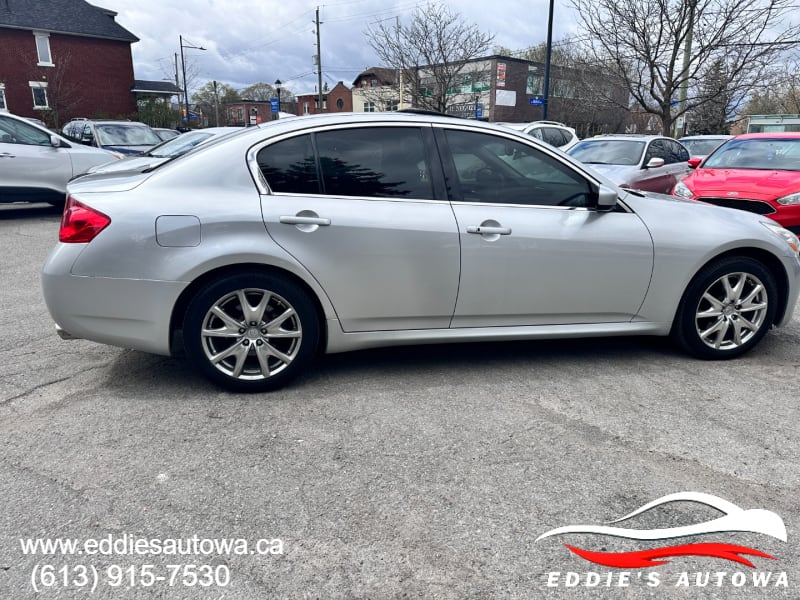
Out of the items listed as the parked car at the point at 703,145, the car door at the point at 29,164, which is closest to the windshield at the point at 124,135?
the car door at the point at 29,164

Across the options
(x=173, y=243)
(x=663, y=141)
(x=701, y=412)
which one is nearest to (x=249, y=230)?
(x=173, y=243)

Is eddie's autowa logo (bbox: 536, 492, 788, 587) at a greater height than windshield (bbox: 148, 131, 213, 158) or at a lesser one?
lesser

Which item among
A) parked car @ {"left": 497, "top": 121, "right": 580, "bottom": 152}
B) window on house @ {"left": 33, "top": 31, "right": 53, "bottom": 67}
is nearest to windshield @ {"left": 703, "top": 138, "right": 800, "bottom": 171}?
parked car @ {"left": 497, "top": 121, "right": 580, "bottom": 152}

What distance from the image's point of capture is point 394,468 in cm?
294

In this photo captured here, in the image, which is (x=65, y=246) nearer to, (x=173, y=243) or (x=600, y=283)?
(x=173, y=243)

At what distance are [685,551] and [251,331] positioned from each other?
2474 mm

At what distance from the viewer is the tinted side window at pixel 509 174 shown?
13.0 feet

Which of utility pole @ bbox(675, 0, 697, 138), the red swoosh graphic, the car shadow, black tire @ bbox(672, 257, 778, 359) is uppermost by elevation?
utility pole @ bbox(675, 0, 697, 138)

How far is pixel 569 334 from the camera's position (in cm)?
416

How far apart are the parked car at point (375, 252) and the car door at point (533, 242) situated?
10mm

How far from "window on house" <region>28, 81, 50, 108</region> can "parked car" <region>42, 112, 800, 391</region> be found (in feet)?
144

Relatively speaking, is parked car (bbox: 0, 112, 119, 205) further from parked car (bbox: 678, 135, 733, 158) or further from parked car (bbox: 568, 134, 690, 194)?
parked car (bbox: 678, 135, 733, 158)

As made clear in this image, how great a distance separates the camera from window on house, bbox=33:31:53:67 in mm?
40531

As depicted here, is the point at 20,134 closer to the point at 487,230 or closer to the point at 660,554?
the point at 487,230
